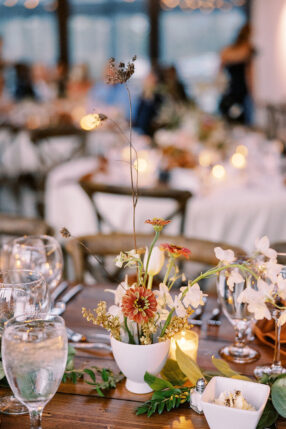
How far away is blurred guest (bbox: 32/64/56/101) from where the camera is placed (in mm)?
7772

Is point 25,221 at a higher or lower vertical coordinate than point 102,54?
lower

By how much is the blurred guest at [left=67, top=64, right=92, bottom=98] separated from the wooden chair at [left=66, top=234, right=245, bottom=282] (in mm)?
5498

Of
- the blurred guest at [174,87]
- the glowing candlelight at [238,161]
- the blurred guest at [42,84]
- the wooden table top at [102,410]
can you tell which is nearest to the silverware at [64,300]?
the wooden table top at [102,410]

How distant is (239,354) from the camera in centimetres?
123

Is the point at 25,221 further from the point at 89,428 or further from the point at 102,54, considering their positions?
the point at 102,54

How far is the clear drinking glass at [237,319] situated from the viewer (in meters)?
1.18

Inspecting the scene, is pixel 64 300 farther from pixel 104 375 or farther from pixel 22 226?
pixel 22 226

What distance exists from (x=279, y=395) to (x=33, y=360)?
43 cm

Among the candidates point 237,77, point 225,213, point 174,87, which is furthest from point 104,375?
point 237,77

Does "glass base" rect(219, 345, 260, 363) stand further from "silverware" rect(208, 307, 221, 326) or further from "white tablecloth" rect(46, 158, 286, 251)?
"white tablecloth" rect(46, 158, 286, 251)

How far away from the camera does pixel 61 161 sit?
14.6 ft

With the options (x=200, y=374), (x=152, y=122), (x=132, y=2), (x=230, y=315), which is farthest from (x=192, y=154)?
(x=132, y=2)

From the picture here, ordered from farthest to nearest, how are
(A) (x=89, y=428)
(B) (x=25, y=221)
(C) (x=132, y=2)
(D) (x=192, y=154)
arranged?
1. (C) (x=132, y=2)
2. (D) (x=192, y=154)
3. (B) (x=25, y=221)
4. (A) (x=89, y=428)

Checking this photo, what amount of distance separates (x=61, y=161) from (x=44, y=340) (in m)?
3.69
